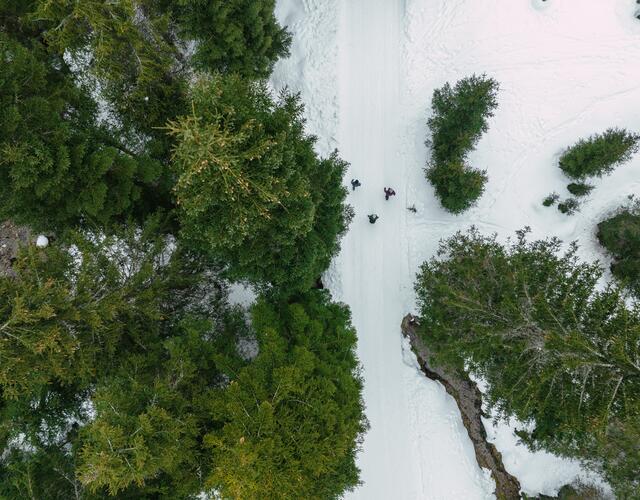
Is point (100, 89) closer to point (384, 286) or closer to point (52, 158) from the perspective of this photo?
point (52, 158)

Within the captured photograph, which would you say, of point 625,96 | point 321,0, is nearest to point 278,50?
point 321,0

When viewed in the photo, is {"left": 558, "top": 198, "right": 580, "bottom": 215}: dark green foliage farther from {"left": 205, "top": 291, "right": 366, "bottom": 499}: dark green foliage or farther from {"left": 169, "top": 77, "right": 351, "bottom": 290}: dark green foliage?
{"left": 205, "top": 291, "right": 366, "bottom": 499}: dark green foliage

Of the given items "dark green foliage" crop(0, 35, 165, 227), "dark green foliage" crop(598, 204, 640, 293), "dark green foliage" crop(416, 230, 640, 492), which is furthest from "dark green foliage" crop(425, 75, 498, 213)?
"dark green foliage" crop(0, 35, 165, 227)

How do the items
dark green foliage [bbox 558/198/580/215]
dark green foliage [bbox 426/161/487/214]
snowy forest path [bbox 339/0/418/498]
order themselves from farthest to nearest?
dark green foliage [bbox 558/198/580/215], snowy forest path [bbox 339/0/418/498], dark green foliage [bbox 426/161/487/214]

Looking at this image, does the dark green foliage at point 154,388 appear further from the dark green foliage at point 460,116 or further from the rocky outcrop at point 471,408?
the dark green foliage at point 460,116

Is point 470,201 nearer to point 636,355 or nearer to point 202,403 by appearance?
point 636,355

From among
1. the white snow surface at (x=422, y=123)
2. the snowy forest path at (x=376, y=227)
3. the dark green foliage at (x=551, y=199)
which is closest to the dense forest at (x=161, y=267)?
the snowy forest path at (x=376, y=227)
